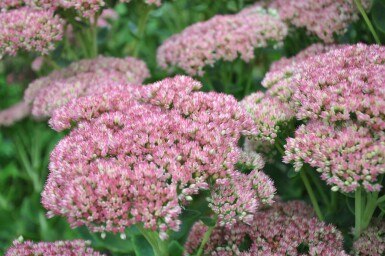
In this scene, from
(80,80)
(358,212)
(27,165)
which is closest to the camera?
(358,212)

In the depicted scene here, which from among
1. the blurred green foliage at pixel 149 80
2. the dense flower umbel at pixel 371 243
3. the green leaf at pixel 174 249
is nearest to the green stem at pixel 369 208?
the dense flower umbel at pixel 371 243

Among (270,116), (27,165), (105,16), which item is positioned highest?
(270,116)

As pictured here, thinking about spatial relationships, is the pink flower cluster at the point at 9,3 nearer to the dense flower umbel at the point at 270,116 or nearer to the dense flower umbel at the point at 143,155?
the dense flower umbel at the point at 143,155

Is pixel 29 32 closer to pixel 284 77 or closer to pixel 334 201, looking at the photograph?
pixel 284 77

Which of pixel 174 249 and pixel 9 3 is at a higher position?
pixel 9 3

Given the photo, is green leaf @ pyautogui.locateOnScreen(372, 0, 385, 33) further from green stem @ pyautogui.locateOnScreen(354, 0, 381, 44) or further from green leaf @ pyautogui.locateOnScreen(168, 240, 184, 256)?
green leaf @ pyautogui.locateOnScreen(168, 240, 184, 256)

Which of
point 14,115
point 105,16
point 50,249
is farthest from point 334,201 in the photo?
point 105,16

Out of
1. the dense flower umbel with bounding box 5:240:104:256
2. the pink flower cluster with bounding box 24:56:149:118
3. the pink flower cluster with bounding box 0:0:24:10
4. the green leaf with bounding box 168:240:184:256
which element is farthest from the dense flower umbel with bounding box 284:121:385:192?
the pink flower cluster with bounding box 0:0:24:10
